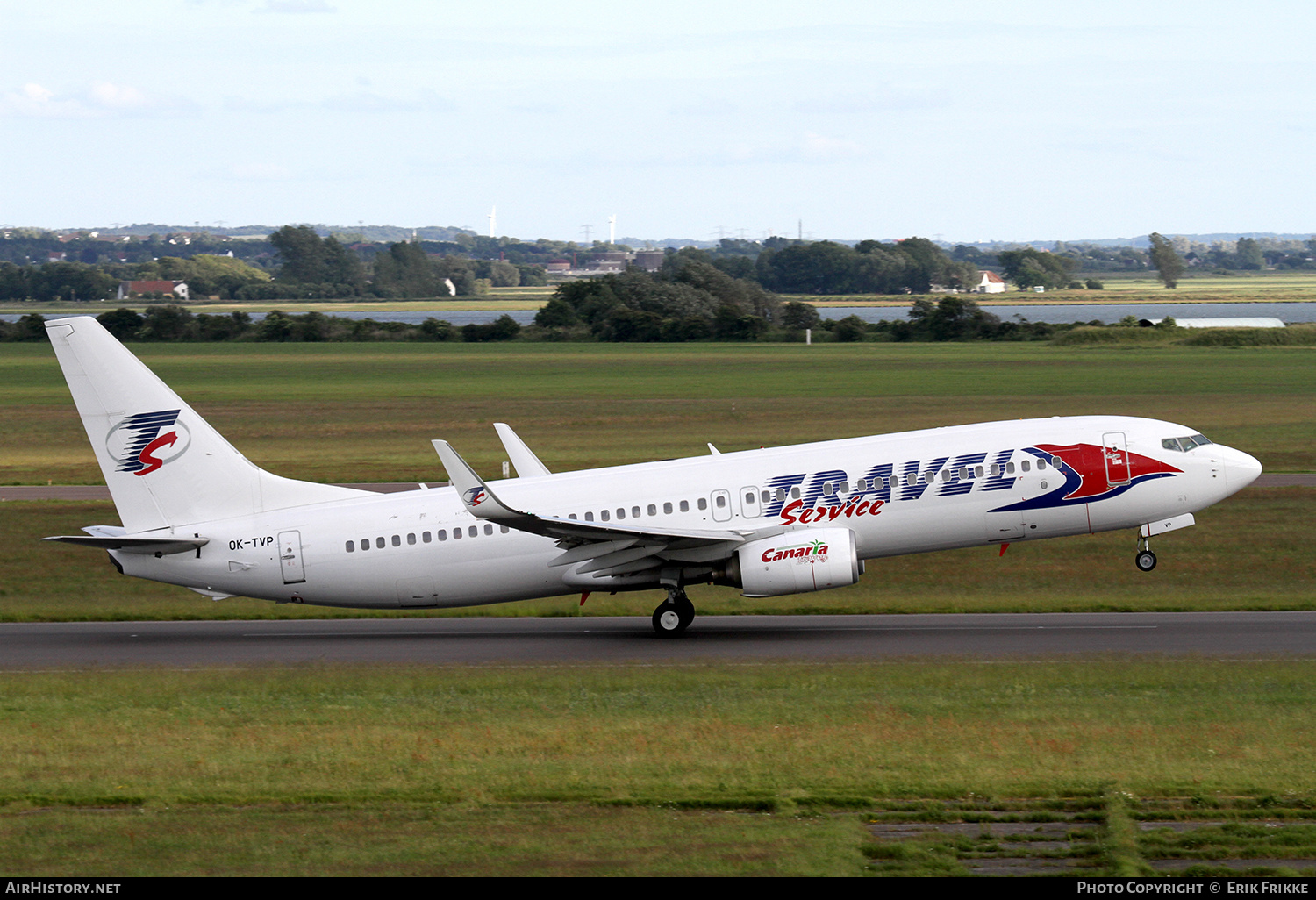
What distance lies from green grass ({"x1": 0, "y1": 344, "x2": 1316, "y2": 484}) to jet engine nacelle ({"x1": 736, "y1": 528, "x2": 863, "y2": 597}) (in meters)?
33.9

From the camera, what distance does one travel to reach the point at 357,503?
3369 centimetres

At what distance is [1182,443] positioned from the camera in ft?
109

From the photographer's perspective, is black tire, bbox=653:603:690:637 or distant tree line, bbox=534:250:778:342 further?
distant tree line, bbox=534:250:778:342

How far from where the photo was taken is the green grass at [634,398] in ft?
238

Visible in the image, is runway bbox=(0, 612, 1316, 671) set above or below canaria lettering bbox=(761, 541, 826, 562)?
below

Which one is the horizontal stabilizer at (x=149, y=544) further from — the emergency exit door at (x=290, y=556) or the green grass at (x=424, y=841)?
the green grass at (x=424, y=841)

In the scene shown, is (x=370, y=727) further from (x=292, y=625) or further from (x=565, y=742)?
(x=292, y=625)

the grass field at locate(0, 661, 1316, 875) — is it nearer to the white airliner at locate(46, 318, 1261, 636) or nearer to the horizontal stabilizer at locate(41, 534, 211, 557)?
the horizontal stabilizer at locate(41, 534, 211, 557)

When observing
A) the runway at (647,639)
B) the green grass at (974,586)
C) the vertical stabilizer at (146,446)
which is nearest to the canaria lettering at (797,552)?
the runway at (647,639)

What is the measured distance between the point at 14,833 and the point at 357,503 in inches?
657

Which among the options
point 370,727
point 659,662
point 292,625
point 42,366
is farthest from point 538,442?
point 42,366

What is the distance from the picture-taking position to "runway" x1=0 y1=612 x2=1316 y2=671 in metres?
30.3

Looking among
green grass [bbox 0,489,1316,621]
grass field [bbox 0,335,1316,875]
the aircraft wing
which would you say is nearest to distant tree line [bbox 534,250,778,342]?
grass field [bbox 0,335,1316,875]

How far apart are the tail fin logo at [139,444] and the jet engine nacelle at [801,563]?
1376 centimetres
